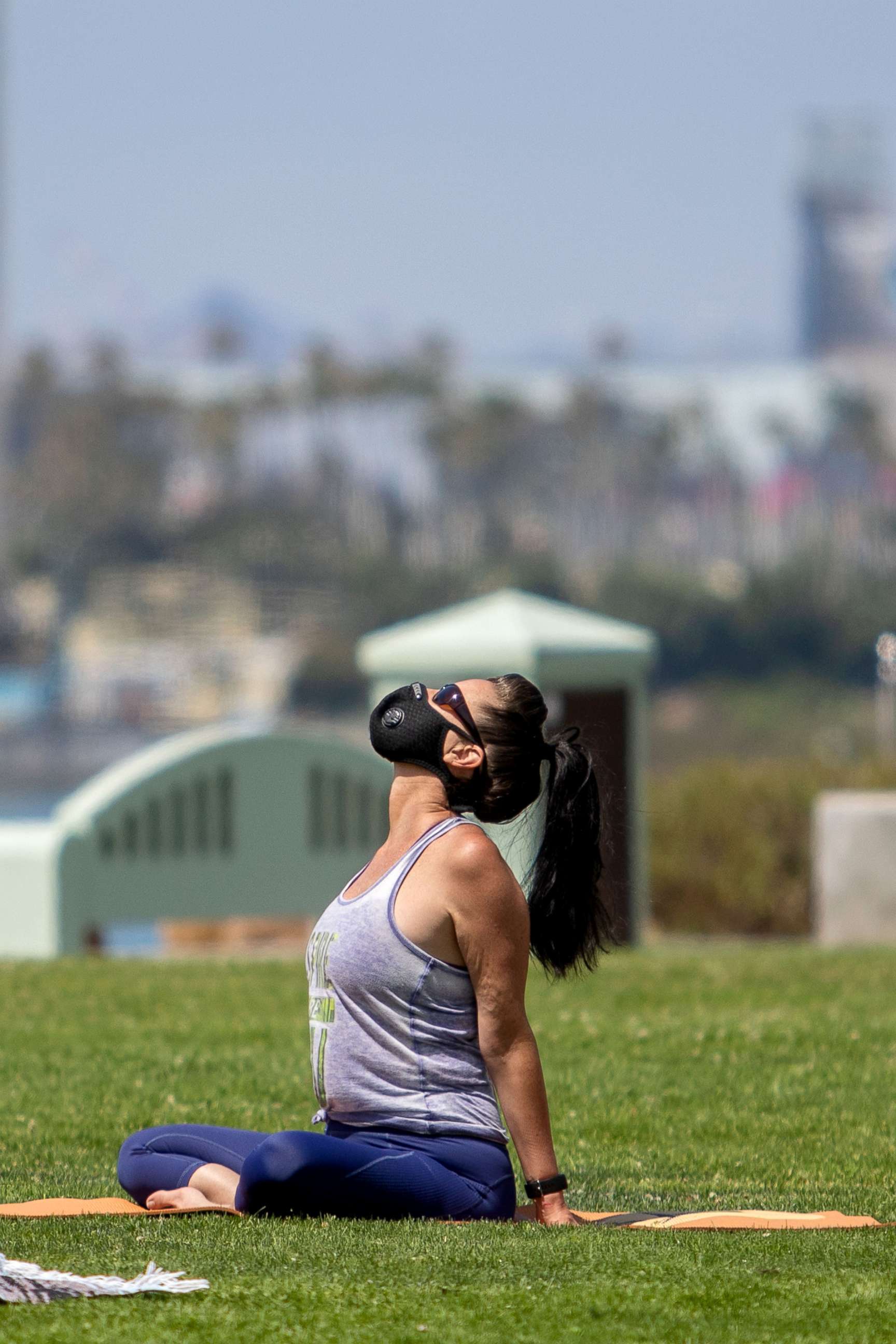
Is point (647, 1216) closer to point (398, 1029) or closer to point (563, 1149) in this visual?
Answer: point (398, 1029)

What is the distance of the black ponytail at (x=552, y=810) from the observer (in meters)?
4.51

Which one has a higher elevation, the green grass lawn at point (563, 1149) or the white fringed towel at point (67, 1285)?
the white fringed towel at point (67, 1285)

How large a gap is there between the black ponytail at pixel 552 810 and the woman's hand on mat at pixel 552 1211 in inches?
18.7

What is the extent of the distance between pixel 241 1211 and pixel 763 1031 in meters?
3.67

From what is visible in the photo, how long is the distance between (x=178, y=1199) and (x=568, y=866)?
1170 mm

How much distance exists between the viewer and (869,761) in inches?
677

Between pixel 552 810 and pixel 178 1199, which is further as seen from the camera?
pixel 178 1199

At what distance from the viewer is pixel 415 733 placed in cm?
450

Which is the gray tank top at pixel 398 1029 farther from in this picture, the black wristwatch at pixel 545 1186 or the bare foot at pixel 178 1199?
the bare foot at pixel 178 1199

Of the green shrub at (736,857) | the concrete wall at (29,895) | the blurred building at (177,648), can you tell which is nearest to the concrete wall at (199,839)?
the concrete wall at (29,895)

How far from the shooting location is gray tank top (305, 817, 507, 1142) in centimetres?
441

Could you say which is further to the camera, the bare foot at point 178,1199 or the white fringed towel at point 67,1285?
the bare foot at point 178,1199

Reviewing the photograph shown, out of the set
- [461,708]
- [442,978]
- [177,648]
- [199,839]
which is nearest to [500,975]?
[442,978]

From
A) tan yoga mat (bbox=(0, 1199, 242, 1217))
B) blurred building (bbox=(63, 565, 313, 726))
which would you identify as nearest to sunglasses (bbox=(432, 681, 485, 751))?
tan yoga mat (bbox=(0, 1199, 242, 1217))
